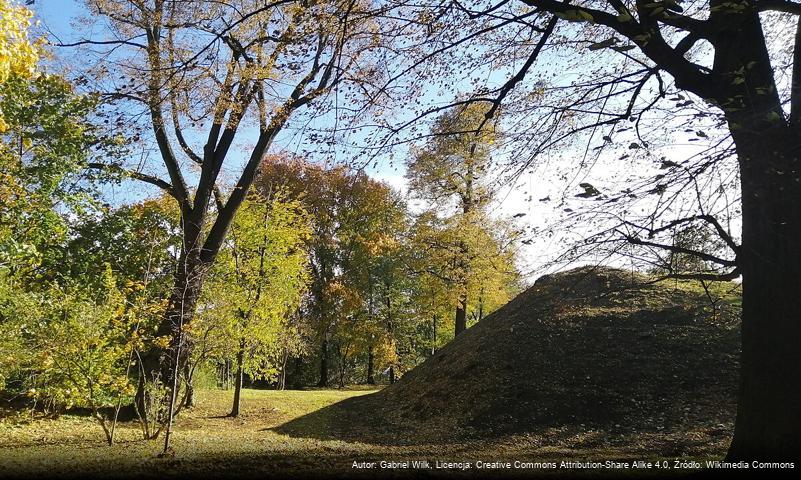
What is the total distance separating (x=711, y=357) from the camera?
10055mm

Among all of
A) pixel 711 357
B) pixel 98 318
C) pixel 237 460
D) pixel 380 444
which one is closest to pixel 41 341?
pixel 98 318

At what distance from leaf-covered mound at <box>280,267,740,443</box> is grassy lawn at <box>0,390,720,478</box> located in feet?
2.80

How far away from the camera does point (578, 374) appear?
33.8 ft

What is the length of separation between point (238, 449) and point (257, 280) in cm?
538

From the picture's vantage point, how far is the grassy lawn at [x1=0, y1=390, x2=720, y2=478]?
4672 millimetres

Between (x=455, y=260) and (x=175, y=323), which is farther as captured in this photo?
(x=455, y=260)

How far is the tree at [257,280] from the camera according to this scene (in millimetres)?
11312

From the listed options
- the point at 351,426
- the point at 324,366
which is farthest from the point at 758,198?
the point at 324,366

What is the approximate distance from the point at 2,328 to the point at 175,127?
17.6 ft

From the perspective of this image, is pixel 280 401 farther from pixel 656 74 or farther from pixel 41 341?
pixel 656 74

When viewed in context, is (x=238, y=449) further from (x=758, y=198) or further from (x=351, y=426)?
(x=758, y=198)

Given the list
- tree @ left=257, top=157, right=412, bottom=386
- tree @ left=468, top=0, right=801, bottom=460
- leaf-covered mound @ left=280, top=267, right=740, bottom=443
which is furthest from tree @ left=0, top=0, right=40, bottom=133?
tree @ left=257, top=157, right=412, bottom=386

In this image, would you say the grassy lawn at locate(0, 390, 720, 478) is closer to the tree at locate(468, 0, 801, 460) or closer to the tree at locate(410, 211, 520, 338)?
the tree at locate(468, 0, 801, 460)

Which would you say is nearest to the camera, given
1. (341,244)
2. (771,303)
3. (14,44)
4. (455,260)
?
(771,303)
